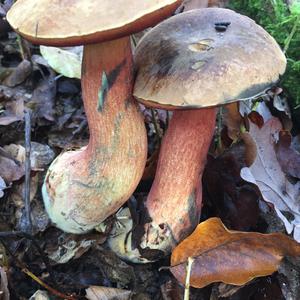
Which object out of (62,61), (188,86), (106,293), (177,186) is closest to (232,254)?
(177,186)

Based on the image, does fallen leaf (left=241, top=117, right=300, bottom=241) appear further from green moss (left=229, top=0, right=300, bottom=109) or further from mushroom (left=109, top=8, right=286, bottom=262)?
green moss (left=229, top=0, right=300, bottom=109)

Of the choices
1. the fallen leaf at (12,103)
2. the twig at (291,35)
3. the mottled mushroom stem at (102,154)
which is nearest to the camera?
the mottled mushroom stem at (102,154)

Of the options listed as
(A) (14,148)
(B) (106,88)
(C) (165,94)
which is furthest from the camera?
(A) (14,148)

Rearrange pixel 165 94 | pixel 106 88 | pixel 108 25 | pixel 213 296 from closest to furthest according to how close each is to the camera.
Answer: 1. pixel 108 25
2. pixel 165 94
3. pixel 106 88
4. pixel 213 296

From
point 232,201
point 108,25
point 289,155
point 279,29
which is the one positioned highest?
point 108,25

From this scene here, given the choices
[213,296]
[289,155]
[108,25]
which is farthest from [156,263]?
[108,25]

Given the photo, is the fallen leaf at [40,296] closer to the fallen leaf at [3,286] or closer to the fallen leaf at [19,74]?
the fallen leaf at [3,286]

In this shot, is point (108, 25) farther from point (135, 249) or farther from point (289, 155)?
point (289, 155)

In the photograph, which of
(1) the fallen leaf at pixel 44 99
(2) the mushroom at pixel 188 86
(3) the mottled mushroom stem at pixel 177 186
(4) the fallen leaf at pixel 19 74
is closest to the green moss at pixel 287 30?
(2) the mushroom at pixel 188 86
